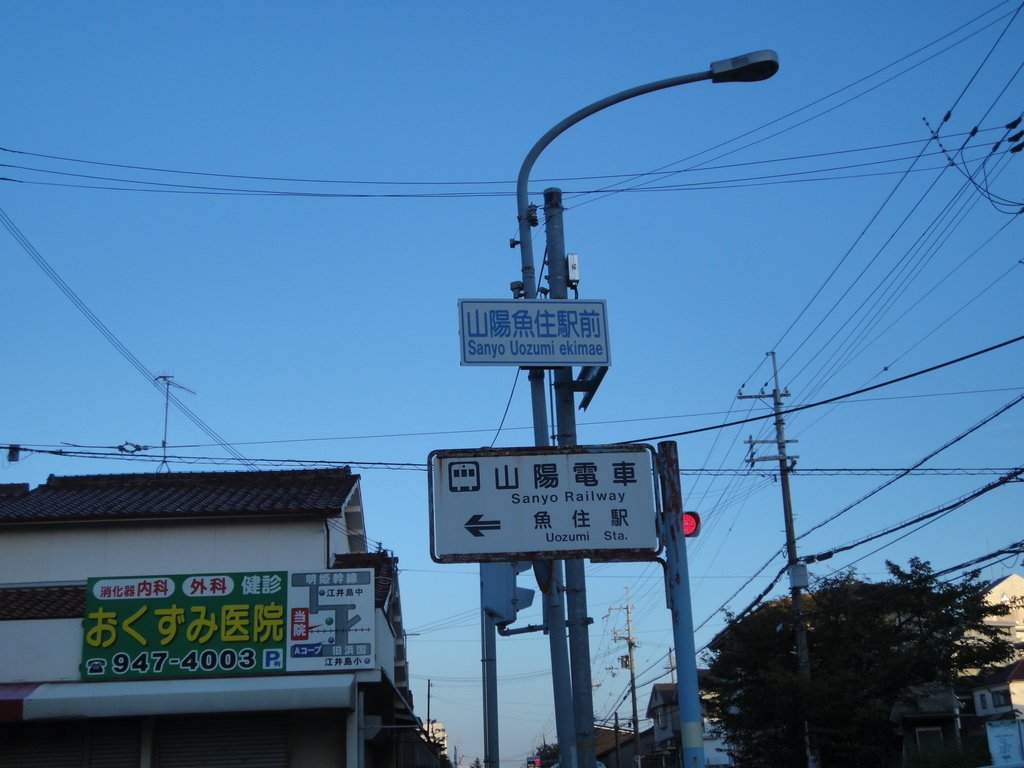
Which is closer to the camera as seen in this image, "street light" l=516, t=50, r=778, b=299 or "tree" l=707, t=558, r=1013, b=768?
"street light" l=516, t=50, r=778, b=299

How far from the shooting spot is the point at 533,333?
27.6 ft

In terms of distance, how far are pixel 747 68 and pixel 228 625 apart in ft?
47.0

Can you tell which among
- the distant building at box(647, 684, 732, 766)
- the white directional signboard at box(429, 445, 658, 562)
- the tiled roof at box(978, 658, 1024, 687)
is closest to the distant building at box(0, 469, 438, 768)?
the white directional signboard at box(429, 445, 658, 562)

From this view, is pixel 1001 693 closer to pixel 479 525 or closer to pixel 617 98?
pixel 617 98

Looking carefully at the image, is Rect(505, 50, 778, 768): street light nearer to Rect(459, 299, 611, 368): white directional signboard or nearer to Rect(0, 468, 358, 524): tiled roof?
Rect(459, 299, 611, 368): white directional signboard

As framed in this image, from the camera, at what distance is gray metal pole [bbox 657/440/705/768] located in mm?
6637

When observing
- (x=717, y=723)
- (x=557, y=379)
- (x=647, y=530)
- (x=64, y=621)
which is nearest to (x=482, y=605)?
(x=557, y=379)

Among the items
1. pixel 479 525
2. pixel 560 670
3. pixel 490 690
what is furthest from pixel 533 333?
pixel 490 690

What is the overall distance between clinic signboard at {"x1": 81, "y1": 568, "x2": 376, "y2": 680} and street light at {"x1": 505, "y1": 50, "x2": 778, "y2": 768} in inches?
363

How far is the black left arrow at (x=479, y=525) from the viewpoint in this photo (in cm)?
717

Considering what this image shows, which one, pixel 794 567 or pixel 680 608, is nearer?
pixel 680 608

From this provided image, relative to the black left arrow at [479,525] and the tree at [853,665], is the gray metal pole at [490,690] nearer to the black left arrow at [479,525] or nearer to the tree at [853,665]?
the black left arrow at [479,525]

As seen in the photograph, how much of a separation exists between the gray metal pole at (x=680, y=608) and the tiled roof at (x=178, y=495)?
16.0m

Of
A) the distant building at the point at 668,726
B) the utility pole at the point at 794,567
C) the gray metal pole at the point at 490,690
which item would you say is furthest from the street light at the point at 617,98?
the distant building at the point at 668,726
